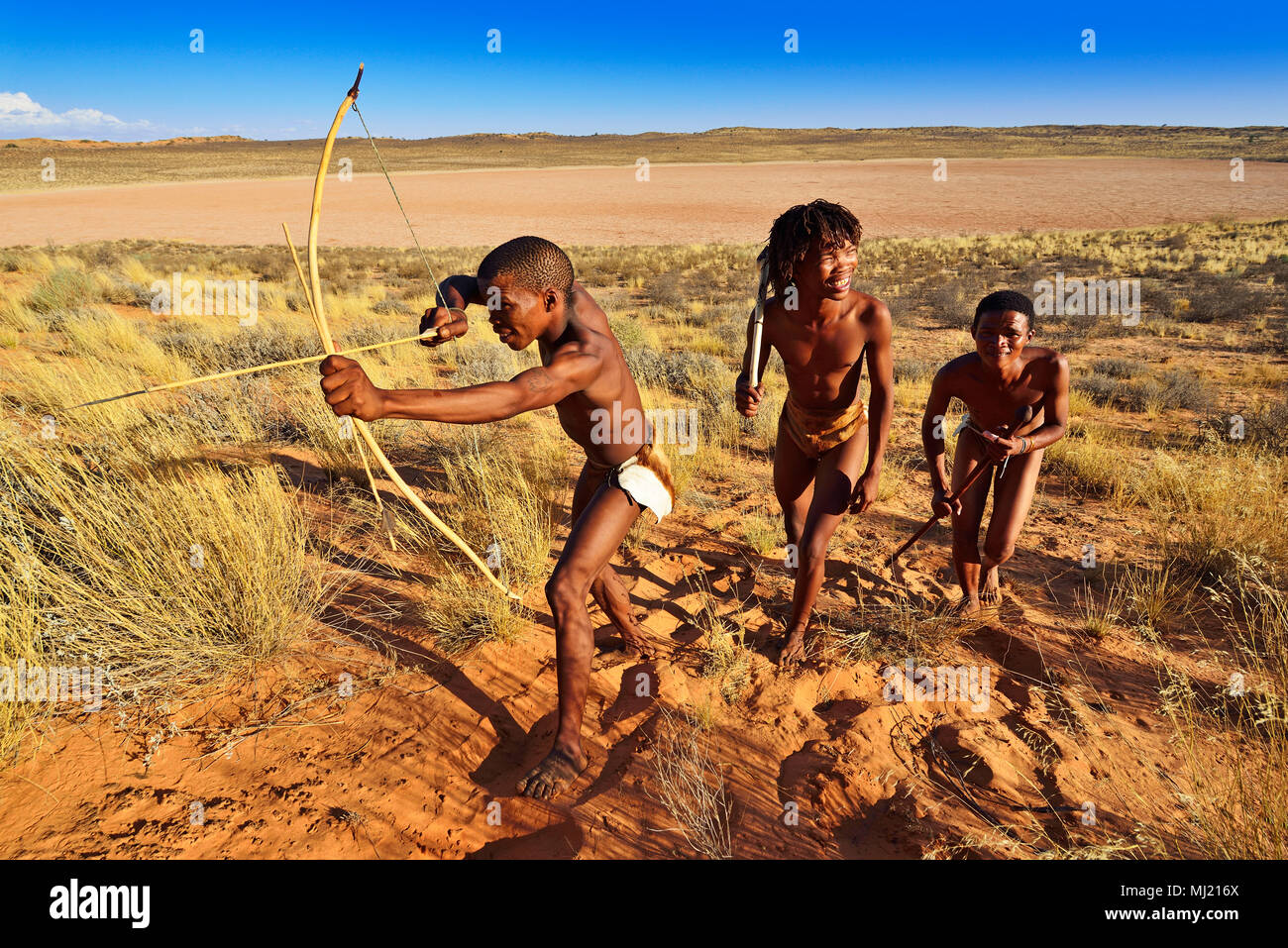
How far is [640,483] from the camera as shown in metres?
3.00

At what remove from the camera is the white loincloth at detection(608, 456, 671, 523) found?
297 cm

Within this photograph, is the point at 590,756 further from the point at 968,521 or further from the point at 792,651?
the point at 968,521

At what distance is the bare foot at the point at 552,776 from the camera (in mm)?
2668

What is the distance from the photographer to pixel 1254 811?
6.63 ft

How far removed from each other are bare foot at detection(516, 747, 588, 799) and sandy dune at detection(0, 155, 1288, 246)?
3109 cm

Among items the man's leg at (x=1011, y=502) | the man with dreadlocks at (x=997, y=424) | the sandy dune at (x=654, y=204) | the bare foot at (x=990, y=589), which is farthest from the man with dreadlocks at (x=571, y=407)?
the sandy dune at (x=654, y=204)

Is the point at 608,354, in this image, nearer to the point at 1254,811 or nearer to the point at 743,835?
the point at 743,835

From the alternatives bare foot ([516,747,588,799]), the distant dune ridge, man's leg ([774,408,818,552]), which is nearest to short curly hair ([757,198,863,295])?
man's leg ([774,408,818,552])

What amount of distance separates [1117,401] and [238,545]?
30.9 feet

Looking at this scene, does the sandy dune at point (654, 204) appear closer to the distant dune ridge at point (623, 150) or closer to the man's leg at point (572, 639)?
the distant dune ridge at point (623, 150)

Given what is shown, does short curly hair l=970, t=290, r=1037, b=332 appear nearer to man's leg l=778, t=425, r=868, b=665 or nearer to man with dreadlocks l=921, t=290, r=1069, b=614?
man with dreadlocks l=921, t=290, r=1069, b=614

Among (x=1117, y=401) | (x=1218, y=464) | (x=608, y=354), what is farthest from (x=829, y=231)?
(x=1117, y=401)

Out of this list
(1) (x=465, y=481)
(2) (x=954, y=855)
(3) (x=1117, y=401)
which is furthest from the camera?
(3) (x=1117, y=401)

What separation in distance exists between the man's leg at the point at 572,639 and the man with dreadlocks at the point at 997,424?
183 cm
